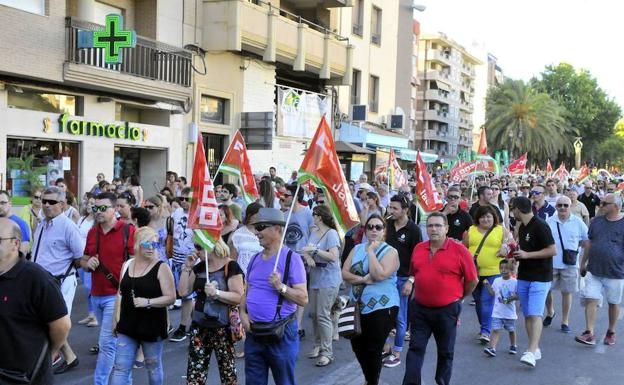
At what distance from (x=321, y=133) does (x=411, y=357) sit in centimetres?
224

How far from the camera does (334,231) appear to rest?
7.28m

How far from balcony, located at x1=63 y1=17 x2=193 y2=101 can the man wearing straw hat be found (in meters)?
11.9

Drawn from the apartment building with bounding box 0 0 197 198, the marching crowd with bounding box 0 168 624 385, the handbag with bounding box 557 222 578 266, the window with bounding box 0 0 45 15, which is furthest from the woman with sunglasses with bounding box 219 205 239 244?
the window with bounding box 0 0 45 15

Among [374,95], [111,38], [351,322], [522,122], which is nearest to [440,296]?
[351,322]

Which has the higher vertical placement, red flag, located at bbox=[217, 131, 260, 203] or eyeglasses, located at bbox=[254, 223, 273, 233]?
red flag, located at bbox=[217, 131, 260, 203]

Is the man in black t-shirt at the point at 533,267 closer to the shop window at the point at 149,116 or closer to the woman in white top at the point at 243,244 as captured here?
the woman in white top at the point at 243,244

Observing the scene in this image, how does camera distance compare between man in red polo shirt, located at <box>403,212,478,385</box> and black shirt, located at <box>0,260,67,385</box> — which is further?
man in red polo shirt, located at <box>403,212,478,385</box>

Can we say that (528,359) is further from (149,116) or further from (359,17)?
(359,17)

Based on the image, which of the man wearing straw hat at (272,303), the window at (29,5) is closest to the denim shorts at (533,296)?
the man wearing straw hat at (272,303)

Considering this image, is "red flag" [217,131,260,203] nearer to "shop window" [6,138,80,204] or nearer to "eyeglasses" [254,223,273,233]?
"eyeglasses" [254,223,273,233]

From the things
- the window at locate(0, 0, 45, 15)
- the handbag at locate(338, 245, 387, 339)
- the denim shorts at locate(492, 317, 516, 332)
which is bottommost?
the denim shorts at locate(492, 317, 516, 332)

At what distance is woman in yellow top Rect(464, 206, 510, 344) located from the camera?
815 cm

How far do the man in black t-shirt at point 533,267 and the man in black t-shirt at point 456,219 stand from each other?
1613 mm

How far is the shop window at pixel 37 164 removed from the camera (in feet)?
49.3
